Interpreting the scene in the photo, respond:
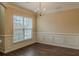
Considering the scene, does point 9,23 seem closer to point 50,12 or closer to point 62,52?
point 50,12

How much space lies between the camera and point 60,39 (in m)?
2.27

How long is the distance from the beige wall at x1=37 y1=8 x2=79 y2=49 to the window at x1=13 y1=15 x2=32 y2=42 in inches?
9.4

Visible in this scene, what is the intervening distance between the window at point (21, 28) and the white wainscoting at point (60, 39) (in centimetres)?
29

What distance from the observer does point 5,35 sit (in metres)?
2.09

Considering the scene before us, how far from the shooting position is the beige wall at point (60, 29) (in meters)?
2.23

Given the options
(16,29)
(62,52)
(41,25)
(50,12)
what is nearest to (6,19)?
(16,29)

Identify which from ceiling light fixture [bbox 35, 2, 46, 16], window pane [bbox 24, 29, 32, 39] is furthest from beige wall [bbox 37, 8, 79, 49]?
window pane [bbox 24, 29, 32, 39]

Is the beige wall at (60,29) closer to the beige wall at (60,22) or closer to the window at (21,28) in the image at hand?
the beige wall at (60,22)

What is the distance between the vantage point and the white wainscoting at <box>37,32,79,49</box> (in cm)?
222

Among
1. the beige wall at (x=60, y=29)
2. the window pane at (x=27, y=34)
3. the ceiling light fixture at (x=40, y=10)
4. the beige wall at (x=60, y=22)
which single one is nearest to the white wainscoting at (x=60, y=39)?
the beige wall at (x=60, y=29)

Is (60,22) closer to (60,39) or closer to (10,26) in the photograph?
(60,39)

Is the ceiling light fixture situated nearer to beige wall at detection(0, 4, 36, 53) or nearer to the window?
beige wall at detection(0, 4, 36, 53)

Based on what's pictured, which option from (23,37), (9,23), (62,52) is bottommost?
(62,52)

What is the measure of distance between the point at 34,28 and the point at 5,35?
27.7 inches
